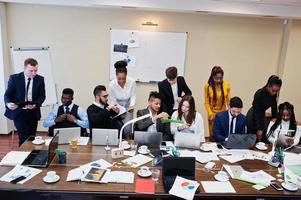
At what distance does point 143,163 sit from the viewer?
2584 millimetres

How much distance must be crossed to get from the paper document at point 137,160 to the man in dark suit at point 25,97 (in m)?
1.71

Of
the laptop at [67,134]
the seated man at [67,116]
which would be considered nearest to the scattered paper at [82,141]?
the laptop at [67,134]

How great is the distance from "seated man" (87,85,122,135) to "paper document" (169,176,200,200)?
5.04 ft

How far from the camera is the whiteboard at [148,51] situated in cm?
484

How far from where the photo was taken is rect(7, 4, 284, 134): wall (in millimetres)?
4770

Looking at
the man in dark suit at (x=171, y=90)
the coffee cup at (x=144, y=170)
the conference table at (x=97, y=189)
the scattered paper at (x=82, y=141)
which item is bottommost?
the conference table at (x=97, y=189)

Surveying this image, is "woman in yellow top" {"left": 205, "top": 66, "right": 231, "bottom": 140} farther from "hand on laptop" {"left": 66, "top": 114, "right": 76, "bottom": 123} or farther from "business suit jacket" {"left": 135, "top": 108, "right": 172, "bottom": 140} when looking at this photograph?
"hand on laptop" {"left": 66, "top": 114, "right": 76, "bottom": 123}

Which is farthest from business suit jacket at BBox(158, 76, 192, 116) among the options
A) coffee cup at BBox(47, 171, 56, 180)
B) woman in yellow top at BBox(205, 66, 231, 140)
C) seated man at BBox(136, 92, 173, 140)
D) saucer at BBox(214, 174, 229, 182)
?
coffee cup at BBox(47, 171, 56, 180)

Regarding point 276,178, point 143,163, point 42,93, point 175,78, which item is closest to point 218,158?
point 276,178

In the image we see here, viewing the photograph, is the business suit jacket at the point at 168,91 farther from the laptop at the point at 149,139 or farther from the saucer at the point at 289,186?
the saucer at the point at 289,186

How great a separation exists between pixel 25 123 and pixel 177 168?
2366 mm

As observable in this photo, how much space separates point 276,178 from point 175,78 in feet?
6.76

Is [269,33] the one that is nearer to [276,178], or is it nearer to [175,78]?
[175,78]

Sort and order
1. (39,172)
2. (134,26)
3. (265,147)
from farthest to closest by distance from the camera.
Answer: (134,26)
(265,147)
(39,172)
